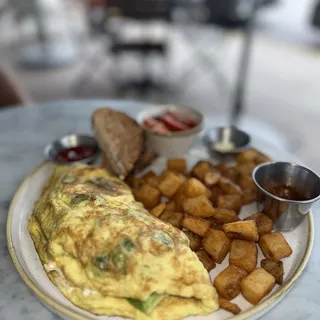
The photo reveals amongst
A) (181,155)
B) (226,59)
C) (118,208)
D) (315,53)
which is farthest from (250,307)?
(315,53)

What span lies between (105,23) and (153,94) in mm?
952

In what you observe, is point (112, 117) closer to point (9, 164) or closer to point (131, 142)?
point (131, 142)

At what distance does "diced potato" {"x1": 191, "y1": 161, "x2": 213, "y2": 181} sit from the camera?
1.60 metres

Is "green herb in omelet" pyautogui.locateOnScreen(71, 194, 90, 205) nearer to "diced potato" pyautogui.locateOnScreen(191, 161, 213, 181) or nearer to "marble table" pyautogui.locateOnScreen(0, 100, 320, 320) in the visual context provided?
"marble table" pyautogui.locateOnScreen(0, 100, 320, 320)

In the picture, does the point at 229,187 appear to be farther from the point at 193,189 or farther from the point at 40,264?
the point at 40,264

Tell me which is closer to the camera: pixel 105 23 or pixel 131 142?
pixel 131 142

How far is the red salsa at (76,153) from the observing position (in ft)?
5.77

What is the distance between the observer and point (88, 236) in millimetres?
1108

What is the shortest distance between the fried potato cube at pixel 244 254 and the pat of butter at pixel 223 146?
2.02 ft

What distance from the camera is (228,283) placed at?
112 centimetres

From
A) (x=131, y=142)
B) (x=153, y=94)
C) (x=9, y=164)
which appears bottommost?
(x=153, y=94)

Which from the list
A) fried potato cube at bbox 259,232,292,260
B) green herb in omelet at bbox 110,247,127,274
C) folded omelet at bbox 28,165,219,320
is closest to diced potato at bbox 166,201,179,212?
folded omelet at bbox 28,165,219,320

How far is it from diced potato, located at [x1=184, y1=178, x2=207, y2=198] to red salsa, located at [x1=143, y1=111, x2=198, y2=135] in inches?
15.7

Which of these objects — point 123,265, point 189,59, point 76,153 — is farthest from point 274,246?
point 189,59
